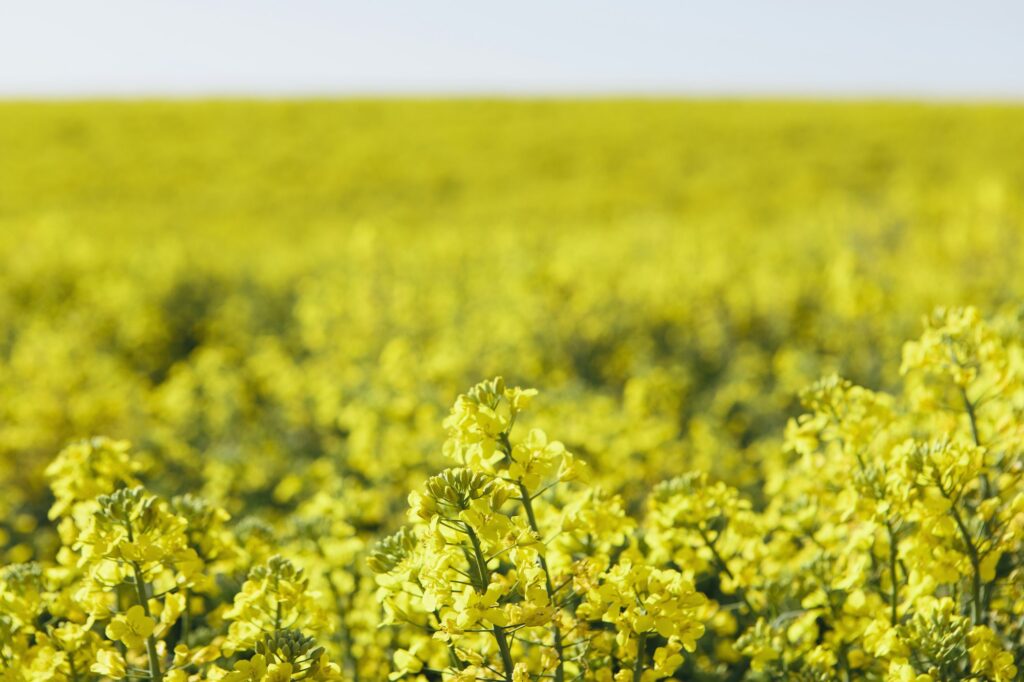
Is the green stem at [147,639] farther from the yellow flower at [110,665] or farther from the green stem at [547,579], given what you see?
the green stem at [547,579]

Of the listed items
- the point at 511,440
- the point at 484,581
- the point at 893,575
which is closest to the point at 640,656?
the point at 484,581

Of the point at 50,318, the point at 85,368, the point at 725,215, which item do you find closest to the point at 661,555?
the point at 85,368

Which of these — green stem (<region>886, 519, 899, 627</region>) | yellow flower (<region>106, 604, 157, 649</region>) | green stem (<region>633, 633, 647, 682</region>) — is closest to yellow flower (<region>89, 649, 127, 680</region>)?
yellow flower (<region>106, 604, 157, 649</region>)

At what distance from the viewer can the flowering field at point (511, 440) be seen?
1.63 meters

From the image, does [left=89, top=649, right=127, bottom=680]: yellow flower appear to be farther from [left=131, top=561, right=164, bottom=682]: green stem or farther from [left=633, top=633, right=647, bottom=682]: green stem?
[left=633, top=633, right=647, bottom=682]: green stem

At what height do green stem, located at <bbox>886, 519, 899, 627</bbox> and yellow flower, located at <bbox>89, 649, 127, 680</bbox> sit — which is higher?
green stem, located at <bbox>886, 519, 899, 627</bbox>

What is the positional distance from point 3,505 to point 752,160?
2042 cm

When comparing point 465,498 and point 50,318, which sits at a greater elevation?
point 50,318

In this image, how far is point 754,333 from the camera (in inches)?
301

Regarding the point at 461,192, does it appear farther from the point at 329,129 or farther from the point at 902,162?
the point at 902,162

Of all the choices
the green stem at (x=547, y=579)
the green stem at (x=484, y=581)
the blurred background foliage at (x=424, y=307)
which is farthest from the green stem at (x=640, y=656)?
the blurred background foliage at (x=424, y=307)

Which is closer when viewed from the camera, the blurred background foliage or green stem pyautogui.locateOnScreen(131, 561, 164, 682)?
green stem pyautogui.locateOnScreen(131, 561, 164, 682)

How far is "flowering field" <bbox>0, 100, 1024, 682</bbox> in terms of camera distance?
1.63m

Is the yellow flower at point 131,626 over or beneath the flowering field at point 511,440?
beneath
